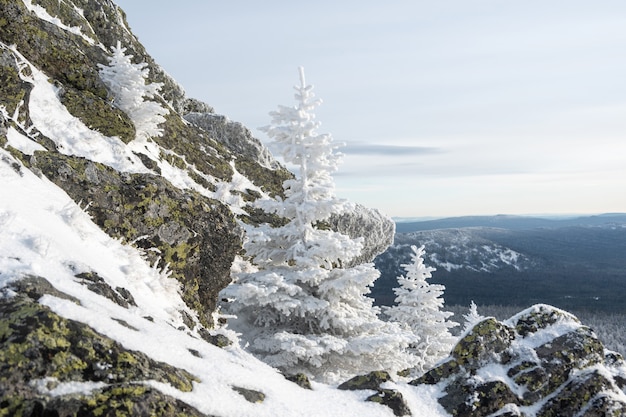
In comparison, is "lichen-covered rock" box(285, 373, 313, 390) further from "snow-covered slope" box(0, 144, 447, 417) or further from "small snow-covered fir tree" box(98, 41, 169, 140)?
"small snow-covered fir tree" box(98, 41, 169, 140)

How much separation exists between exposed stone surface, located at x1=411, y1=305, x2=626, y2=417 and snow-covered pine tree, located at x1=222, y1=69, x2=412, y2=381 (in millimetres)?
4214

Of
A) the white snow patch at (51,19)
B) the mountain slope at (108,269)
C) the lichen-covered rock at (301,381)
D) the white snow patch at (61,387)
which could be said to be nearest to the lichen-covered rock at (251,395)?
the mountain slope at (108,269)

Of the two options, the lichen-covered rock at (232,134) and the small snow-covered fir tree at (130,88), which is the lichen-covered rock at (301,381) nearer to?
the small snow-covered fir tree at (130,88)

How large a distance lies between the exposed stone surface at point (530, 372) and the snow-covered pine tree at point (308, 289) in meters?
4.21

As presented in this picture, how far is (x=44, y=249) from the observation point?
8586 mm

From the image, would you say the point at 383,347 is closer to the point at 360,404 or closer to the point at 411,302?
the point at 360,404

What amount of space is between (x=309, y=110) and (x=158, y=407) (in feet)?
42.3

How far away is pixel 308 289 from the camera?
54.1ft

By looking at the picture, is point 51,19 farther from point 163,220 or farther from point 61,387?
point 61,387

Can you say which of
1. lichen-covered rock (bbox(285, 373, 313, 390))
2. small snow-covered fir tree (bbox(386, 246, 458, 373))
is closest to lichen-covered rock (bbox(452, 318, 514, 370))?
lichen-covered rock (bbox(285, 373, 313, 390))

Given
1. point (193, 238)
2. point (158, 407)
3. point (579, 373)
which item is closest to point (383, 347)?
point (579, 373)

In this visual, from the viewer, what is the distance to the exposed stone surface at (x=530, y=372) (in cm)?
990

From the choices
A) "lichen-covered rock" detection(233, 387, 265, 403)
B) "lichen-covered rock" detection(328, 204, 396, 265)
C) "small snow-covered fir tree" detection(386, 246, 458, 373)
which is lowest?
"small snow-covered fir tree" detection(386, 246, 458, 373)

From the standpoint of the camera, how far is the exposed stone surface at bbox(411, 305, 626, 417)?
9.90m
